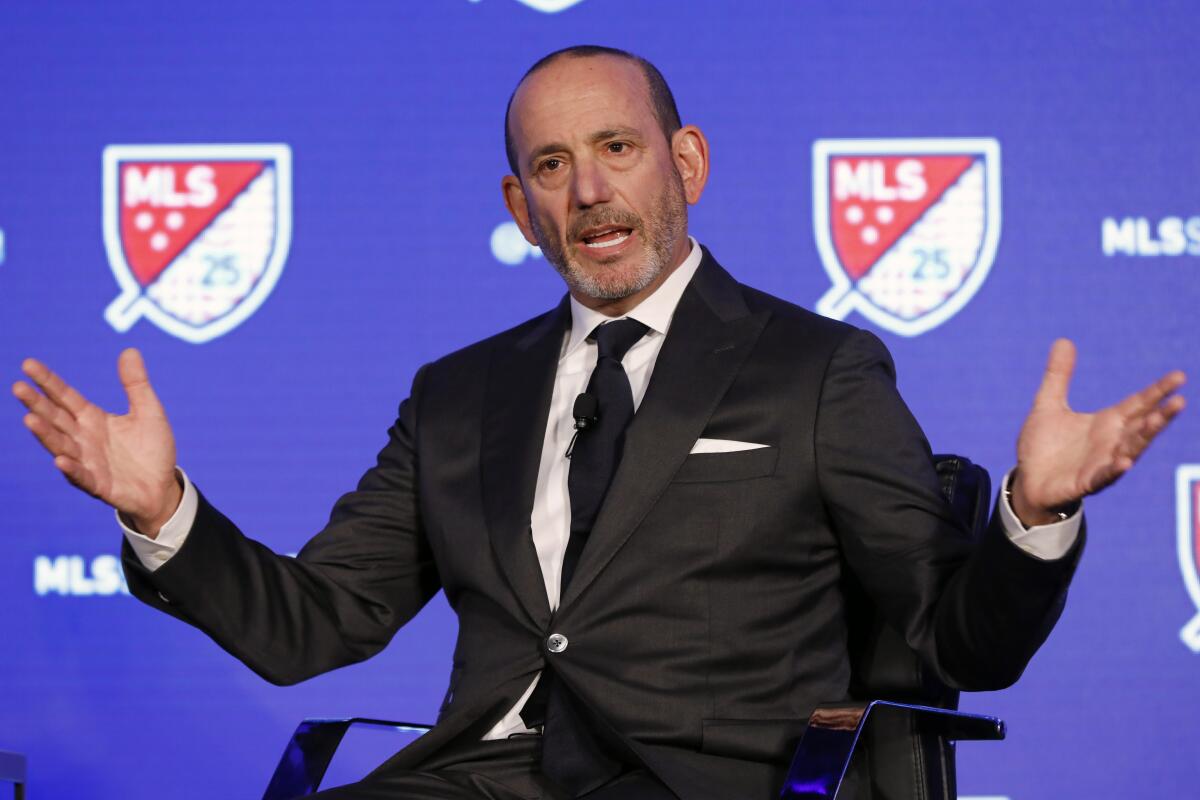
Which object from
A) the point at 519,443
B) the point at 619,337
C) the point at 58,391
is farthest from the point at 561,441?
the point at 58,391

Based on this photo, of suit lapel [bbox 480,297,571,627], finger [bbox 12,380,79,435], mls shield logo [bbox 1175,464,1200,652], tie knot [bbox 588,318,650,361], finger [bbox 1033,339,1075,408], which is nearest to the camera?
finger [bbox 1033,339,1075,408]

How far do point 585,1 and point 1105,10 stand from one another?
104 centimetres

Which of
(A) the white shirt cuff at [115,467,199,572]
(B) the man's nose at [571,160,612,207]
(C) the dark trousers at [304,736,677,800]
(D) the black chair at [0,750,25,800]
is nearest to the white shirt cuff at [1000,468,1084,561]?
(C) the dark trousers at [304,736,677,800]

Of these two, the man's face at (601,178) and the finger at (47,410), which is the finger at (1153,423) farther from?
the finger at (47,410)

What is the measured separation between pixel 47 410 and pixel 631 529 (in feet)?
2.39

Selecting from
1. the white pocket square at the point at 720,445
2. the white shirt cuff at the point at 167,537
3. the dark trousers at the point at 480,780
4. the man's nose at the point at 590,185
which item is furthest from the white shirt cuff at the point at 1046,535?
the white shirt cuff at the point at 167,537

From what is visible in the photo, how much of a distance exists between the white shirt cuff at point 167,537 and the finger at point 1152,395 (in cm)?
114

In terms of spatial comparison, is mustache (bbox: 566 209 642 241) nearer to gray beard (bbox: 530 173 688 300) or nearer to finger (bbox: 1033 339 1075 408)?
gray beard (bbox: 530 173 688 300)

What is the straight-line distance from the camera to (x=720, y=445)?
198cm

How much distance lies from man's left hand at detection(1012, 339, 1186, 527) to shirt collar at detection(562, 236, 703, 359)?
2.10ft

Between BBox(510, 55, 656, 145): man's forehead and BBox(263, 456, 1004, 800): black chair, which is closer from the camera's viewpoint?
BBox(263, 456, 1004, 800): black chair

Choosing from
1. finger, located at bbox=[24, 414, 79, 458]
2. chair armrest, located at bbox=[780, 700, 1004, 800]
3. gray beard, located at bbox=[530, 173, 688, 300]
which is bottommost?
chair armrest, located at bbox=[780, 700, 1004, 800]

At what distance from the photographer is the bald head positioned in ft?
7.27

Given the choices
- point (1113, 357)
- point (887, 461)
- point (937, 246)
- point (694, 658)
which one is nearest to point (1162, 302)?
point (1113, 357)
